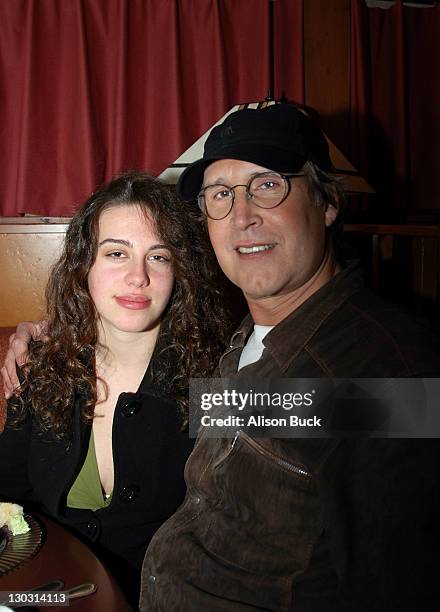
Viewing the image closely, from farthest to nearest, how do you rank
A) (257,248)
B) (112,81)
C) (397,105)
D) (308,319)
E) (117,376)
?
(397,105) → (112,81) → (117,376) → (257,248) → (308,319)

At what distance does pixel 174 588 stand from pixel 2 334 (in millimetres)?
1102

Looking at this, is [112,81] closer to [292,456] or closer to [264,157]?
[264,157]

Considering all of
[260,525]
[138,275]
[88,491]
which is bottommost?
[88,491]

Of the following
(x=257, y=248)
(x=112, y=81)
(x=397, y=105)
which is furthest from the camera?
(x=397, y=105)

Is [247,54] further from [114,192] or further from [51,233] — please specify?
[114,192]

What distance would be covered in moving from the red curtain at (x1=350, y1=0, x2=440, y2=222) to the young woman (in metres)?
2.02

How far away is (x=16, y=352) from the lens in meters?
1.64

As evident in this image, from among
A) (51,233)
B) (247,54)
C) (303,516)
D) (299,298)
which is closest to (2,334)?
(51,233)

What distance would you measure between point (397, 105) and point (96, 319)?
8.21 feet

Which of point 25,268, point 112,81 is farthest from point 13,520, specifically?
point 112,81

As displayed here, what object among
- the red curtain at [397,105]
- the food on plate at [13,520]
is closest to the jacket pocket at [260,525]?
the food on plate at [13,520]

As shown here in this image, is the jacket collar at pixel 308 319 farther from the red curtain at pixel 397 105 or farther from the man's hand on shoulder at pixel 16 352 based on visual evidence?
the red curtain at pixel 397 105

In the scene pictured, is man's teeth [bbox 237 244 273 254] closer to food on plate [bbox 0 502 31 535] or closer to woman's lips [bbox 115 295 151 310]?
woman's lips [bbox 115 295 151 310]

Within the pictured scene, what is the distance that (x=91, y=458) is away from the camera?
148 centimetres
